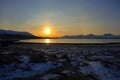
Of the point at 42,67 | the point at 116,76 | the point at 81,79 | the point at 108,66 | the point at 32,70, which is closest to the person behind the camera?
the point at 81,79

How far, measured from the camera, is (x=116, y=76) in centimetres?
1532

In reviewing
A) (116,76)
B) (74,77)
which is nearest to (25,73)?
(74,77)

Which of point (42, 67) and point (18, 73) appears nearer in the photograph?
point (18, 73)

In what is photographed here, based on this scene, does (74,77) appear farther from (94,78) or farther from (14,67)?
(14,67)

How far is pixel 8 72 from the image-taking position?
15.9 metres

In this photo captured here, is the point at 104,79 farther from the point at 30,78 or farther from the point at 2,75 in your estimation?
the point at 2,75

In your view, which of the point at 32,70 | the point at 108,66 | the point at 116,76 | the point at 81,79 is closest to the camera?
the point at 81,79

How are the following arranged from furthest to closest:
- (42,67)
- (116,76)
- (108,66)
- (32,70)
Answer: (108,66) → (42,67) → (32,70) → (116,76)

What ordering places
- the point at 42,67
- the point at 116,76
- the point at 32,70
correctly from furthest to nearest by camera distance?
1. the point at 42,67
2. the point at 32,70
3. the point at 116,76

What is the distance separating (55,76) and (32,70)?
3.61 meters

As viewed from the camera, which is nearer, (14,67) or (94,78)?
(94,78)

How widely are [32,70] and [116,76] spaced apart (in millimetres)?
7553

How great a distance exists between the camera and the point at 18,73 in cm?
1566

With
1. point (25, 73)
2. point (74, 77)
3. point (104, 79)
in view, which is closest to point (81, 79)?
point (74, 77)
